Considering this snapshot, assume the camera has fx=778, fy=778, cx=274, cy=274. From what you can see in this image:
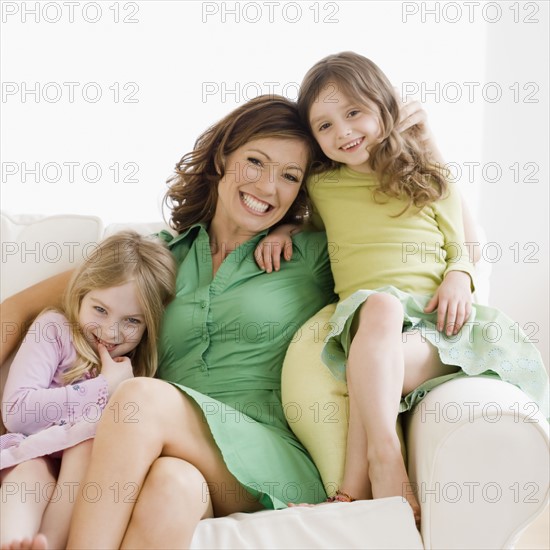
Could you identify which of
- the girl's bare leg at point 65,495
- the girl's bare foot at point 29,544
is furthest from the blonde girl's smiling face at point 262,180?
the girl's bare foot at point 29,544

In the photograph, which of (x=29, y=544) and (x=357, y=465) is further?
(x=357, y=465)

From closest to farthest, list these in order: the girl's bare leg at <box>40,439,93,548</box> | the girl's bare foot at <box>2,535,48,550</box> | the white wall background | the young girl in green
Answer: the girl's bare foot at <box>2,535,48,550</box>, the girl's bare leg at <box>40,439,93,548</box>, the young girl in green, the white wall background

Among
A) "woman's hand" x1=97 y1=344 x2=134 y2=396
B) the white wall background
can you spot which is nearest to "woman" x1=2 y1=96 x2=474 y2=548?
"woman's hand" x1=97 y1=344 x2=134 y2=396

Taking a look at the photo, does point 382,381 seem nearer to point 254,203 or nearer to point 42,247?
point 254,203

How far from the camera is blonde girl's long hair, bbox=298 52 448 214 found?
1756 millimetres

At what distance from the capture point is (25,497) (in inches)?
53.6

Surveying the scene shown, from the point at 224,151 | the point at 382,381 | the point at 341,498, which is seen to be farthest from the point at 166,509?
the point at 224,151

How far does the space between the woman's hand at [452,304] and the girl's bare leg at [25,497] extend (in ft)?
2.68

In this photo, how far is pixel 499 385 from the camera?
4.73 ft

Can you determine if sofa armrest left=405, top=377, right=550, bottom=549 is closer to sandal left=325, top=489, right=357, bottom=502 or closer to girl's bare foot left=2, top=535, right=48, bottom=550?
sandal left=325, top=489, right=357, bottom=502

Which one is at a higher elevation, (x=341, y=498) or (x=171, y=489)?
(x=171, y=489)

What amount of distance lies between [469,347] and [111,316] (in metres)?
0.76

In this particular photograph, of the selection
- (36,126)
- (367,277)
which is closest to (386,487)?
(367,277)

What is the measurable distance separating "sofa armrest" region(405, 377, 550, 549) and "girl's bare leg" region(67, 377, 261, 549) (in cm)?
36
